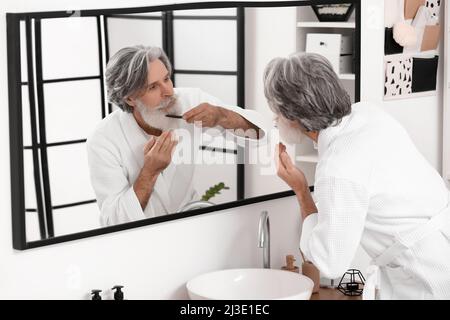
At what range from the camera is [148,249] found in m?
2.64

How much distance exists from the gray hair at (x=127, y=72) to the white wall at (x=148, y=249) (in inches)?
5.4

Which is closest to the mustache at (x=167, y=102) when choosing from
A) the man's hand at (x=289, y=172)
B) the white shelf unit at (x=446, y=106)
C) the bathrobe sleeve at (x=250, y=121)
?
the bathrobe sleeve at (x=250, y=121)

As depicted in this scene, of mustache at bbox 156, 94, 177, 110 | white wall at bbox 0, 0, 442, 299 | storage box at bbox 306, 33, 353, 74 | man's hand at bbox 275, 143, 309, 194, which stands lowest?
white wall at bbox 0, 0, 442, 299

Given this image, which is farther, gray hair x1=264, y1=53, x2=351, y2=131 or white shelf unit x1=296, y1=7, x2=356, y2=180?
white shelf unit x1=296, y1=7, x2=356, y2=180

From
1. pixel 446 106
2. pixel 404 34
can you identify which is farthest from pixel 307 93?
pixel 446 106

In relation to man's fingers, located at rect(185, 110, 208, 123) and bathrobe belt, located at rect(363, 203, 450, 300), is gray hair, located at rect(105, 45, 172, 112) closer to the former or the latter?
man's fingers, located at rect(185, 110, 208, 123)

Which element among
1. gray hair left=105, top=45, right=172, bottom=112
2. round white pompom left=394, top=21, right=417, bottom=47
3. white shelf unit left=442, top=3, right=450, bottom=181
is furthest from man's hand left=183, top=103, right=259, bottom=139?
white shelf unit left=442, top=3, right=450, bottom=181

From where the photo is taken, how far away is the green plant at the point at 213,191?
2760 millimetres

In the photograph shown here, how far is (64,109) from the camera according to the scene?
2350mm

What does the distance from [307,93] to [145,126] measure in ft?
1.53

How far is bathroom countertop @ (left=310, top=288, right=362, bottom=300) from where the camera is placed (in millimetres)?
2898

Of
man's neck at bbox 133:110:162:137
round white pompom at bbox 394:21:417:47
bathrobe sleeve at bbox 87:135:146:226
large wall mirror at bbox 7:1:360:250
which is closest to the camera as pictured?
large wall mirror at bbox 7:1:360:250
